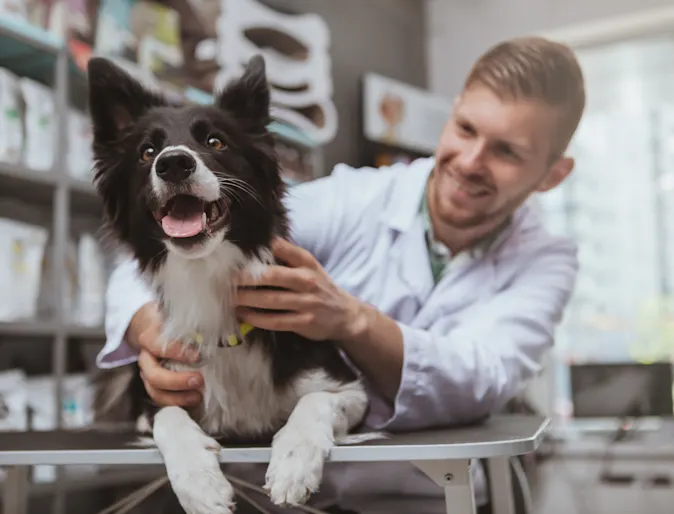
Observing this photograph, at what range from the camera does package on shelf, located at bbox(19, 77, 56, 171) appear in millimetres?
2082

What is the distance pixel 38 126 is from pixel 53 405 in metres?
0.79

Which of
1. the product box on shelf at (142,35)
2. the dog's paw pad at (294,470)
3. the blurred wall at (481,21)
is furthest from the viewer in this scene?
the blurred wall at (481,21)

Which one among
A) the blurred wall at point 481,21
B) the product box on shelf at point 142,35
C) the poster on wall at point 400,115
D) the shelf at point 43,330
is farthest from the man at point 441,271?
the blurred wall at point 481,21

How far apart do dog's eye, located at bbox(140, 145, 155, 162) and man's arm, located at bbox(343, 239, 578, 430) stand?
0.37 meters

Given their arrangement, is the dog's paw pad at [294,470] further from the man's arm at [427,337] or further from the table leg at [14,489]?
the table leg at [14,489]

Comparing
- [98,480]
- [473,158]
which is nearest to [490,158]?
[473,158]

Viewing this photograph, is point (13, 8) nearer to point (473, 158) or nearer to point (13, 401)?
point (13, 401)

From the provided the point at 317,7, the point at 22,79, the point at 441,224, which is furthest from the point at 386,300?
the point at 317,7

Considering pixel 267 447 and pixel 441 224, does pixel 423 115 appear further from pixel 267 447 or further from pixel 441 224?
pixel 267 447

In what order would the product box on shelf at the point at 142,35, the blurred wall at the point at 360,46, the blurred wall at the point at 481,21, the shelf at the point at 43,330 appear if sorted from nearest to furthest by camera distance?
the shelf at the point at 43,330, the product box on shelf at the point at 142,35, the blurred wall at the point at 360,46, the blurred wall at the point at 481,21

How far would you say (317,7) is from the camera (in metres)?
3.59

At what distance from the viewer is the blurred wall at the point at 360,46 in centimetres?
364

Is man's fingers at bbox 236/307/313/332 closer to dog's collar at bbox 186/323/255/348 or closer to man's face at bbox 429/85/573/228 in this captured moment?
dog's collar at bbox 186/323/255/348

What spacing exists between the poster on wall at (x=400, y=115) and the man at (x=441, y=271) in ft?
7.31
